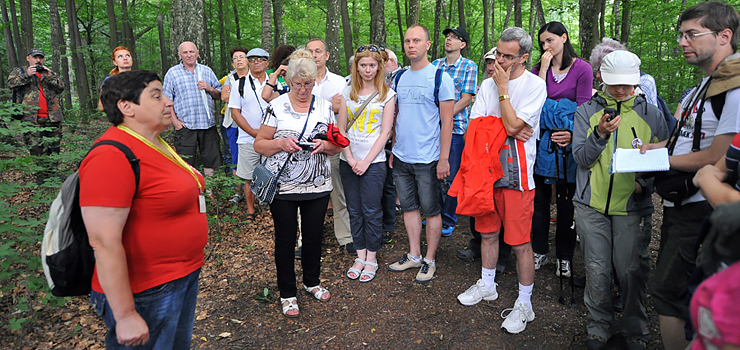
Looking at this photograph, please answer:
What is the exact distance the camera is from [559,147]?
382 cm

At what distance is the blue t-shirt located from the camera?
399 centimetres

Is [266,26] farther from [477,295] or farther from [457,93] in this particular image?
[477,295]

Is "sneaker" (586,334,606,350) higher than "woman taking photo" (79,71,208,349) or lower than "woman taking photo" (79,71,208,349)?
lower

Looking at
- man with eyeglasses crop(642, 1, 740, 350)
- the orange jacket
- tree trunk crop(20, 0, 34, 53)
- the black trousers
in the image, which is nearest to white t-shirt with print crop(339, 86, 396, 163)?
the black trousers

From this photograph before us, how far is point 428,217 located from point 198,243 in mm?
2556

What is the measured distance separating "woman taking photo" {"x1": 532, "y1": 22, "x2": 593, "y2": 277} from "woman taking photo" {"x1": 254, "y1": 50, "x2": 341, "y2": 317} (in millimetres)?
2039

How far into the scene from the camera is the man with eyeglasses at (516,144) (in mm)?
3270

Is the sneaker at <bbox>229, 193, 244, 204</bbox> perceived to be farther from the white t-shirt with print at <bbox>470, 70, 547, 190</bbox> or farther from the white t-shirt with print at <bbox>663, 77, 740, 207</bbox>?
the white t-shirt with print at <bbox>663, 77, 740, 207</bbox>

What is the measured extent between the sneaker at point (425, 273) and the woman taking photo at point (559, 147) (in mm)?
1137

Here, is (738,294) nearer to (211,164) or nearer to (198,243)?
(198,243)

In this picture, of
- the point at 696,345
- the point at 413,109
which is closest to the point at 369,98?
the point at 413,109

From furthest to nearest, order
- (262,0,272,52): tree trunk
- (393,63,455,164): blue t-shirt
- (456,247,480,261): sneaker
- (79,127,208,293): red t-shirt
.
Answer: (262,0,272,52): tree trunk → (456,247,480,261): sneaker → (393,63,455,164): blue t-shirt → (79,127,208,293): red t-shirt

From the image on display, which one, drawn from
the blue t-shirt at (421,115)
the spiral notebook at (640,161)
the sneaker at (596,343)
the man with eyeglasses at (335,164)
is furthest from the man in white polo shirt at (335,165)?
the spiral notebook at (640,161)

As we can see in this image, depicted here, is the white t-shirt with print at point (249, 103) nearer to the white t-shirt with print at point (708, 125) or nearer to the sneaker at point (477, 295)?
the sneaker at point (477, 295)
